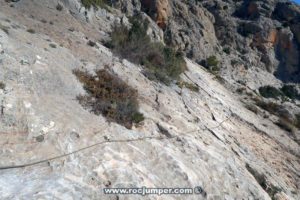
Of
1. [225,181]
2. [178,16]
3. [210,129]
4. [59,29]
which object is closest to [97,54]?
[59,29]

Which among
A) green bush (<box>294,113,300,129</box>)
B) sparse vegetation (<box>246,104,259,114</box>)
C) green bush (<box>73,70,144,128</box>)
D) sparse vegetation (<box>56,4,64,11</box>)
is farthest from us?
green bush (<box>294,113,300,129</box>)

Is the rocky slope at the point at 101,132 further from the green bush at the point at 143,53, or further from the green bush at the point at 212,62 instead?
the green bush at the point at 212,62

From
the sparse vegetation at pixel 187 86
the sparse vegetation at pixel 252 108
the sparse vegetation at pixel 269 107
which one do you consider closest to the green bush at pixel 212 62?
the sparse vegetation at pixel 269 107

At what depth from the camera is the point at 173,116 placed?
1620 centimetres

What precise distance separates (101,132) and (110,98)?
7.84ft

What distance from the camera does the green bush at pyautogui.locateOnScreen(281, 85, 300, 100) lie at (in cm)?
3841

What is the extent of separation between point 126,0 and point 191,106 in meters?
16.6

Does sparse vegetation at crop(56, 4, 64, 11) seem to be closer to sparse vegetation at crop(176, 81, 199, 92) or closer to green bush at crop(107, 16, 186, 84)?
green bush at crop(107, 16, 186, 84)

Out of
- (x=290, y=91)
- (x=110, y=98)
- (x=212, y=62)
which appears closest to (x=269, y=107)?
(x=212, y=62)

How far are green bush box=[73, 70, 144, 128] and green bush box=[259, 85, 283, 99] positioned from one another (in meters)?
23.7

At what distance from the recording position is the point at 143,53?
21594 millimetres

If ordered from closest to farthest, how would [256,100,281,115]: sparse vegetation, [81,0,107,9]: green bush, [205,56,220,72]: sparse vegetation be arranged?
[81,0,107,9]: green bush → [256,100,281,115]: sparse vegetation → [205,56,220,72]: sparse vegetation

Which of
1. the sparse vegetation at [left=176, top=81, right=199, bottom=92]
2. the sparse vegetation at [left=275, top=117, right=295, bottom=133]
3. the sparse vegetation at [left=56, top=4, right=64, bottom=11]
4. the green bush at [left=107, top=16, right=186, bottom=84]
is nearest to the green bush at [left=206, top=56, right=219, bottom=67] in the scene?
the green bush at [left=107, top=16, right=186, bottom=84]

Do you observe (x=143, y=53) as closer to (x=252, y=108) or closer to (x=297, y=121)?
(x=252, y=108)
